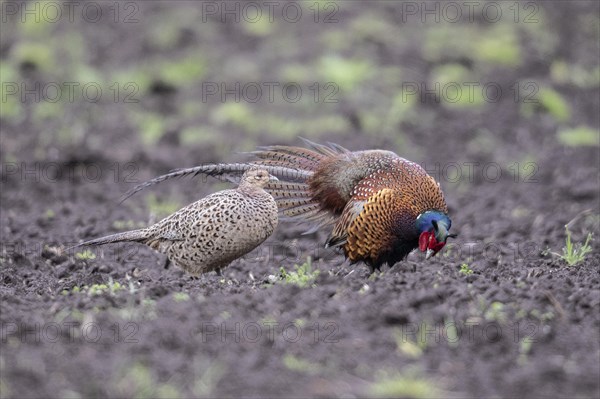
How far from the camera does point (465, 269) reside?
6.82 m

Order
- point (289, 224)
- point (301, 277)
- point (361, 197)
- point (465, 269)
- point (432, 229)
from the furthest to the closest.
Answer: point (289, 224) < point (361, 197) < point (465, 269) < point (432, 229) < point (301, 277)

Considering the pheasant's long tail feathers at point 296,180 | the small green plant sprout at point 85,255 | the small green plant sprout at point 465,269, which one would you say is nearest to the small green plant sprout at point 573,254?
the small green plant sprout at point 465,269

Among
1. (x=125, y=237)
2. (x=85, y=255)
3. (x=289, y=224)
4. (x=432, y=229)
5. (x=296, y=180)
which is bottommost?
(x=289, y=224)

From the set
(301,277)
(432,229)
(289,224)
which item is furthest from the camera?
(289,224)

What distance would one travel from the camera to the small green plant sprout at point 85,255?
25.3ft

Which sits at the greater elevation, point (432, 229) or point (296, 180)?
point (296, 180)

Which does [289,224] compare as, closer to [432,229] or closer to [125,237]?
[125,237]

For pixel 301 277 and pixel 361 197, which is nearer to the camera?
pixel 301 277

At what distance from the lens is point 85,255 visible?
7.76m

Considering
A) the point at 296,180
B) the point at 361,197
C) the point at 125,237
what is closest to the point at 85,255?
the point at 125,237

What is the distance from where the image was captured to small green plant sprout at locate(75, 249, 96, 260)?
25.3 feet

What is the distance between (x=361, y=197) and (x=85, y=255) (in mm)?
2332

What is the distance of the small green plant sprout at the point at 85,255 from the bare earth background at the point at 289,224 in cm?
3

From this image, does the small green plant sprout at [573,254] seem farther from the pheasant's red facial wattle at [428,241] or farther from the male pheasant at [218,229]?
the male pheasant at [218,229]
